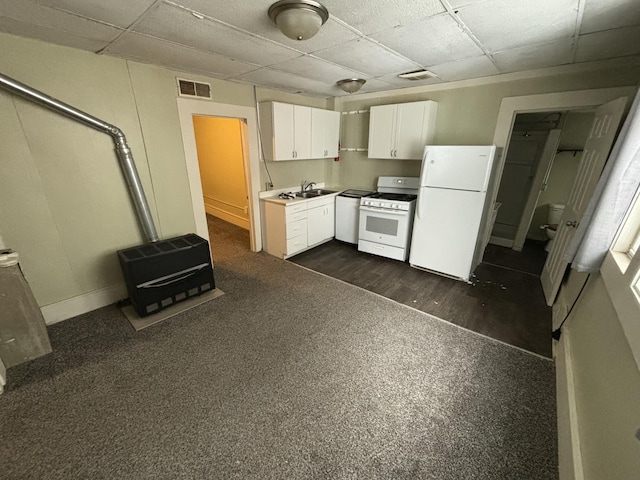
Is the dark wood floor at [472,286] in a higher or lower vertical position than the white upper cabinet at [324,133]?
lower

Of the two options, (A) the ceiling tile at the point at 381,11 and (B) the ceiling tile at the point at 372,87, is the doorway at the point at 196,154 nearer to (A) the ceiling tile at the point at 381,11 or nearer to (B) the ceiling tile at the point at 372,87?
(B) the ceiling tile at the point at 372,87

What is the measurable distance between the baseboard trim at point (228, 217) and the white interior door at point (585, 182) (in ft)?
15.4

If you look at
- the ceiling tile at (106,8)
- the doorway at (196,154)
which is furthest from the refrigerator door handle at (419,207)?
the ceiling tile at (106,8)

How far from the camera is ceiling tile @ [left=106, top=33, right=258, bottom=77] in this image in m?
2.03

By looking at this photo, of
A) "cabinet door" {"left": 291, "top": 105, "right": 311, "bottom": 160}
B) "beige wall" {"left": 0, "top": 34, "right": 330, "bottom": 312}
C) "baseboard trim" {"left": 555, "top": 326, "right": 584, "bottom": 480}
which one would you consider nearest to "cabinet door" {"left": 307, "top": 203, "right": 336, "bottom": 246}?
"cabinet door" {"left": 291, "top": 105, "right": 311, "bottom": 160}

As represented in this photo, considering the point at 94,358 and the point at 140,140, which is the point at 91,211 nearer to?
the point at 140,140

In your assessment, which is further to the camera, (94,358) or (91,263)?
(91,263)

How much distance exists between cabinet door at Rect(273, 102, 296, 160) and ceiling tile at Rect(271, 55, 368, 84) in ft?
2.07

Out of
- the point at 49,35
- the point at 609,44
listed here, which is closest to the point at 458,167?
the point at 609,44

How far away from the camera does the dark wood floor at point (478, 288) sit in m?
2.42

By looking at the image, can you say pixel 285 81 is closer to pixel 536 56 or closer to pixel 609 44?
pixel 536 56

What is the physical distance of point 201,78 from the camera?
2.99 meters

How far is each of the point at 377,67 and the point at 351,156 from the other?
1983mm

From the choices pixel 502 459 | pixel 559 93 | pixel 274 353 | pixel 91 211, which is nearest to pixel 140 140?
pixel 91 211
